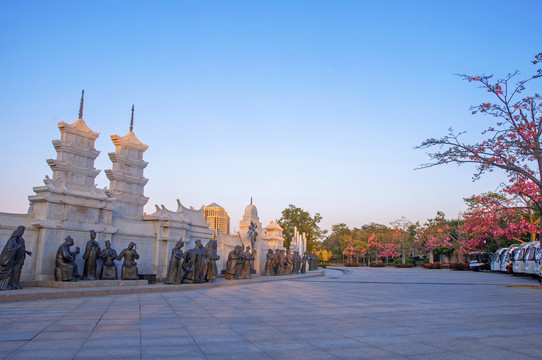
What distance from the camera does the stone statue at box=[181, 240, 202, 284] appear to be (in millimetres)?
17438

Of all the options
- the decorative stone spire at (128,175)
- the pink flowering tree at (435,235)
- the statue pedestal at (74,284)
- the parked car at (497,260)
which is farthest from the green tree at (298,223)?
the statue pedestal at (74,284)

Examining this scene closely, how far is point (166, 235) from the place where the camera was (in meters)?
19.7

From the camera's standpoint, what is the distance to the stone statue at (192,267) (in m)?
17.4

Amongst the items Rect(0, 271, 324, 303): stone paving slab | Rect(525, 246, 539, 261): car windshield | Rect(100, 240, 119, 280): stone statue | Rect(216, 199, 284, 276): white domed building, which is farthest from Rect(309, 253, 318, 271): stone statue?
Rect(100, 240, 119, 280): stone statue

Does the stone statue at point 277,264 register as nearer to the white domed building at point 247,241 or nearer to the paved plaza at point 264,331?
the white domed building at point 247,241

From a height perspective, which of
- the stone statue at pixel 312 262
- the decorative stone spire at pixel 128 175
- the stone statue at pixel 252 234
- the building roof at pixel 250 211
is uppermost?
the decorative stone spire at pixel 128 175

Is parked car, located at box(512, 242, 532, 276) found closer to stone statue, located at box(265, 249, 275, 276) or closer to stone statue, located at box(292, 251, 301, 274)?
stone statue, located at box(292, 251, 301, 274)

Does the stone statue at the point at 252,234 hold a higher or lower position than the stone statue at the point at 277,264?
higher

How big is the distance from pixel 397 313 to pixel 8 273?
422 inches

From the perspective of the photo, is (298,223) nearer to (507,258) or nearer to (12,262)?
(507,258)

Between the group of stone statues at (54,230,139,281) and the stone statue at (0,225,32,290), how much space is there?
4.57ft

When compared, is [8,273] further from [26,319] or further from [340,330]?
[340,330]

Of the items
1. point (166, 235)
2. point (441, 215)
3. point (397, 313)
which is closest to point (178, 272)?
point (166, 235)

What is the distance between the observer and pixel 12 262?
12.1 meters
